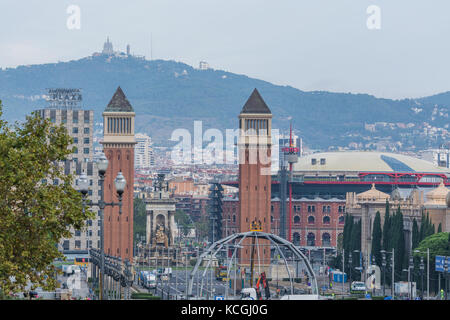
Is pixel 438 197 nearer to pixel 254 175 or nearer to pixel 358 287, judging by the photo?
pixel 358 287

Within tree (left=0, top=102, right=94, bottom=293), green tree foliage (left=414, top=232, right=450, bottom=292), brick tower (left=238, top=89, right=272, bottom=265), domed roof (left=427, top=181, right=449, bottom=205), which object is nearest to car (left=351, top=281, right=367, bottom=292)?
green tree foliage (left=414, top=232, right=450, bottom=292)

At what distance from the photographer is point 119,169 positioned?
153 metres

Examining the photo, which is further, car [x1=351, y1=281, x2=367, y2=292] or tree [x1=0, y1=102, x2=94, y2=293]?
car [x1=351, y1=281, x2=367, y2=292]

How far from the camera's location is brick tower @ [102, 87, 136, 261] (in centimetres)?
14950

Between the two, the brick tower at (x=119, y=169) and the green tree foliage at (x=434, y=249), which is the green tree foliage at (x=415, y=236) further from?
the brick tower at (x=119, y=169)

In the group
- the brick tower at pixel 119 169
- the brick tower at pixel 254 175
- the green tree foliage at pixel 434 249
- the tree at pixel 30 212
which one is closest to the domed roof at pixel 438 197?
the green tree foliage at pixel 434 249

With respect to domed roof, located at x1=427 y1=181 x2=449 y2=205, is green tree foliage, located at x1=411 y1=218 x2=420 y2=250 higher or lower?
lower

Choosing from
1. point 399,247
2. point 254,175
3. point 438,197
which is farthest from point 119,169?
point 399,247

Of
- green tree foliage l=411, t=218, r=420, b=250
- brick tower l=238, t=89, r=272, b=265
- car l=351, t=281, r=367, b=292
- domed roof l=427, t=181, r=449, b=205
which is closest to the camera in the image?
car l=351, t=281, r=367, b=292

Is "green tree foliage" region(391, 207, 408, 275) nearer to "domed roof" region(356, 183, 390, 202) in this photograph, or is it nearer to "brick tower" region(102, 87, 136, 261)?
"domed roof" region(356, 183, 390, 202)

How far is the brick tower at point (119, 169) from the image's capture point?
150m

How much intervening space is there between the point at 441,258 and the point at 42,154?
54.6 meters
